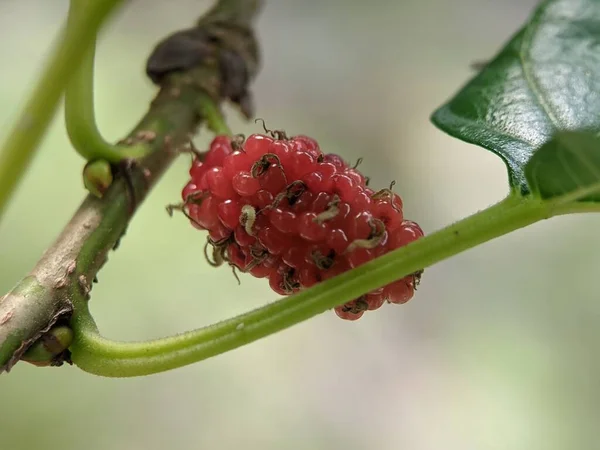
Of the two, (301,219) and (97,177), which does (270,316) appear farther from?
(97,177)

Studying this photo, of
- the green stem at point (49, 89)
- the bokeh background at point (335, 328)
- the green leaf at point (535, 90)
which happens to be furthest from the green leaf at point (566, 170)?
the bokeh background at point (335, 328)

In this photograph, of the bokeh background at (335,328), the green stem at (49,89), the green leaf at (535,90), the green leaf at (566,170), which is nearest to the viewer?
the green stem at (49,89)

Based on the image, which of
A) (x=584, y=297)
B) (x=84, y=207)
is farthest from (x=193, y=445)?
(x=584, y=297)

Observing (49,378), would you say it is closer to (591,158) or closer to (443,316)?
(443,316)

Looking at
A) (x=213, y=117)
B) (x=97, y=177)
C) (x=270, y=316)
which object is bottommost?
(x=270, y=316)

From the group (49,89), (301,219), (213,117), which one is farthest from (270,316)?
(213,117)

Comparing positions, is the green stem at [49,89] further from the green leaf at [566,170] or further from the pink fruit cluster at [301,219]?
the green leaf at [566,170]
